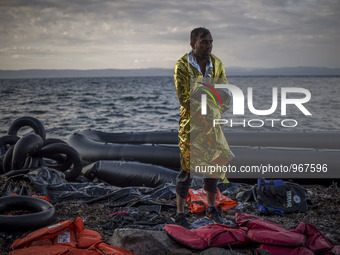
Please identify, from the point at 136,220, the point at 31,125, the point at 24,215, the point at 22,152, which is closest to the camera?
the point at 24,215

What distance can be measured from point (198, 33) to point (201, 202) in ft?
5.69

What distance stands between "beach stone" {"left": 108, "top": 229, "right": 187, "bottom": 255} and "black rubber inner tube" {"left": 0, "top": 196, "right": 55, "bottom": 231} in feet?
2.40

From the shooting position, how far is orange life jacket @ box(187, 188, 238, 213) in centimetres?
366

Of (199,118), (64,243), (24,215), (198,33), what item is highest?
(198,33)

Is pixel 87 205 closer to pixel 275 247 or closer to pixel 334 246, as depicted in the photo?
pixel 275 247

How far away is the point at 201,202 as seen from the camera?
12.2ft

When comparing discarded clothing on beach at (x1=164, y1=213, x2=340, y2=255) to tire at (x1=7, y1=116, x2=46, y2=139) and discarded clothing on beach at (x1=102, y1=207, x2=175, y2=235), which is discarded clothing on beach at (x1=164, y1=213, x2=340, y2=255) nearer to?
discarded clothing on beach at (x1=102, y1=207, x2=175, y2=235)

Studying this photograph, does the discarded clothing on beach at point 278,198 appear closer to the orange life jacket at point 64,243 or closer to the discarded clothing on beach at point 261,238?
the discarded clothing on beach at point 261,238

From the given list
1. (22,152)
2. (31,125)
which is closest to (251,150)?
(22,152)

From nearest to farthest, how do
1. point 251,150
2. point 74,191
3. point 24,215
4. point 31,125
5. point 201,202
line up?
point 24,215
point 201,202
point 74,191
point 251,150
point 31,125

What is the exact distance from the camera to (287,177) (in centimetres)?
529

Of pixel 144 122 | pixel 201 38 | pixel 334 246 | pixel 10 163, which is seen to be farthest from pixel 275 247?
pixel 144 122

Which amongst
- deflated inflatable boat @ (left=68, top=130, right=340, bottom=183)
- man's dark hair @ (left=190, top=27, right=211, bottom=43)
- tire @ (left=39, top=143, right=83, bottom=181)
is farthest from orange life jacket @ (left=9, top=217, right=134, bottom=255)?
deflated inflatable boat @ (left=68, top=130, right=340, bottom=183)

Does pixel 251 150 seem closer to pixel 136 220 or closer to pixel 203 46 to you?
pixel 136 220
